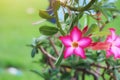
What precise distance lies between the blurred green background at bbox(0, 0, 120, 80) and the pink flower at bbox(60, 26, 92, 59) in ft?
1.21

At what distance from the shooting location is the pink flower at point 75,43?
3.70ft

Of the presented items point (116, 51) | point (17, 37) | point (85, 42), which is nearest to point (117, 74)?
point (116, 51)

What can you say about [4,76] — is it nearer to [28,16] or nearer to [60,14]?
[60,14]

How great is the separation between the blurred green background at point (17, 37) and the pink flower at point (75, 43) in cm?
37

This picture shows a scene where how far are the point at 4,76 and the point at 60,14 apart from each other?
227 cm

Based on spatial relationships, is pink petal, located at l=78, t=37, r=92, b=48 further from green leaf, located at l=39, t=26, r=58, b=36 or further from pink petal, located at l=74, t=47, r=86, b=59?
green leaf, located at l=39, t=26, r=58, b=36

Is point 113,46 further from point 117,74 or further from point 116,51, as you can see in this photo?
point 117,74

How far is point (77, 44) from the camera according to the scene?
114cm

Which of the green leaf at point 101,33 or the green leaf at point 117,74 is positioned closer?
the green leaf at point 101,33

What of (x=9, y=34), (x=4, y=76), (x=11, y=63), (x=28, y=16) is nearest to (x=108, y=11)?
(x=4, y=76)

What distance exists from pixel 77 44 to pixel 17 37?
4052 mm

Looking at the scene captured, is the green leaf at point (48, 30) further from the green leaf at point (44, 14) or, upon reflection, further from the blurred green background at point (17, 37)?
the blurred green background at point (17, 37)

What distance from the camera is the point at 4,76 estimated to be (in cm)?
349

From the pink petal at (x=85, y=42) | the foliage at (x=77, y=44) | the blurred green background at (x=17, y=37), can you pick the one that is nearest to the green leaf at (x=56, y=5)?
the foliage at (x=77, y=44)
